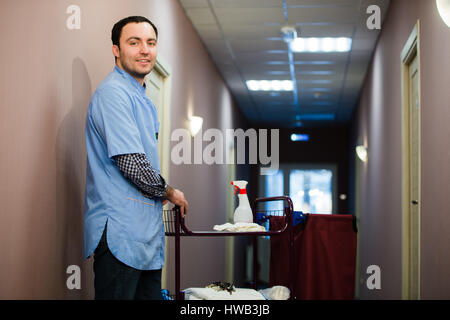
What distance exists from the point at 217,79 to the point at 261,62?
0.67 metres

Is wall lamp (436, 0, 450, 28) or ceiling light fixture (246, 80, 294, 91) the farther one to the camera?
ceiling light fixture (246, 80, 294, 91)

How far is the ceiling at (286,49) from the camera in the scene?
189 inches

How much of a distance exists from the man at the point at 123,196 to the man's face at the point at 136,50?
0.03 m

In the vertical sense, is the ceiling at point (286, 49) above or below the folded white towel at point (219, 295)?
above

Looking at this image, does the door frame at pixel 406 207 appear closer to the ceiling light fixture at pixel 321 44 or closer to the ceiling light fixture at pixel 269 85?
the ceiling light fixture at pixel 321 44

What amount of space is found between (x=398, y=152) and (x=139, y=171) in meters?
2.88

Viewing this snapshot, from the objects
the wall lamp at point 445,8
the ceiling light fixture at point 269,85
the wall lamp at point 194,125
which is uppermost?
the ceiling light fixture at point 269,85

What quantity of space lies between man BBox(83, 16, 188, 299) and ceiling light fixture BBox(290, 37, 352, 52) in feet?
12.8

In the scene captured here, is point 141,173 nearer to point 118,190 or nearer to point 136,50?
point 118,190

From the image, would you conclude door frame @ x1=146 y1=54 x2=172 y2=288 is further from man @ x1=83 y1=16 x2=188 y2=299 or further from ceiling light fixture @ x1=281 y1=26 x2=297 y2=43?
man @ x1=83 y1=16 x2=188 y2=299

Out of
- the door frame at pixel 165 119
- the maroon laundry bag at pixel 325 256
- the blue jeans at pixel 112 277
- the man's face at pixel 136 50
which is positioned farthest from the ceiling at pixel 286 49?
the blue jeans at pixel 112 277

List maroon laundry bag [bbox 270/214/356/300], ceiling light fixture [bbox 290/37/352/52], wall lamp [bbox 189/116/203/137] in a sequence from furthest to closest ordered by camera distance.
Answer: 1. ceiling light fixture [bbox 290/37/352/52]
2. wall lamp [bbox 189/116/203/137]
3. maroon laundry bag [bbox 270/214/356/300]

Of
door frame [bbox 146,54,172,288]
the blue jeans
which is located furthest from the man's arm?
door frame [bbox 146,54,172,288]

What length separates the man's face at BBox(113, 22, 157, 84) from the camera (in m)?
2.13
